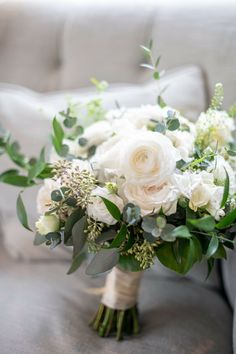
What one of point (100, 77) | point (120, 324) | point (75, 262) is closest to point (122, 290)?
point (120, 324)

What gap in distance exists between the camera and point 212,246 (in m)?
0.65

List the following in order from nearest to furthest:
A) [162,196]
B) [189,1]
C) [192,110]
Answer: [162,196]
[192,110]
[189,1]

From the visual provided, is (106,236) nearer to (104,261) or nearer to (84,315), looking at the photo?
(104,261)

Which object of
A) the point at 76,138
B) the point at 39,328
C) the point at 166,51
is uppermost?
the point at 166,51

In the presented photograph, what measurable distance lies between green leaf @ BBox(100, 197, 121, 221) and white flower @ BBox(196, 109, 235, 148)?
9.4 inches

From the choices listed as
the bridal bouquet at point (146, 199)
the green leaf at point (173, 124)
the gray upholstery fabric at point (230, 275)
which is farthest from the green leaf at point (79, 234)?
the gray upholstery fabric at point (230, 275)

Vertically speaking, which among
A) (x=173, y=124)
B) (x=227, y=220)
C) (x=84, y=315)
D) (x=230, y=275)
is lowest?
(x=84, y=315)

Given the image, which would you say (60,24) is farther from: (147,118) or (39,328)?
(39,328)

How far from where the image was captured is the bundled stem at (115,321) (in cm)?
86

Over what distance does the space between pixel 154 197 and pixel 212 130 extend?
22 cm

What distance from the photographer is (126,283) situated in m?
0.86

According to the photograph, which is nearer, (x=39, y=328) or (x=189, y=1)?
(x=39, y=328)

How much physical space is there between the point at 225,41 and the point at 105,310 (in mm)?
736

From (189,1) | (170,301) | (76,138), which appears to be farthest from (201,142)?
(189,1)
